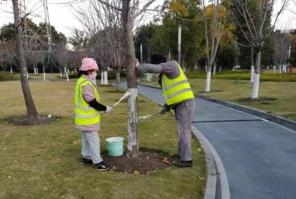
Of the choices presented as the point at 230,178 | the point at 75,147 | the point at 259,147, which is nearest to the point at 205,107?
the point at 259,147

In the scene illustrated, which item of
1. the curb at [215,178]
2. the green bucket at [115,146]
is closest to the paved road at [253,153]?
the curb at [215,178]

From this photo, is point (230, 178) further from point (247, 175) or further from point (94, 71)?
point (94, 71)

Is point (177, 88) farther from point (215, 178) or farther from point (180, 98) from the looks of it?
point (215, 178)

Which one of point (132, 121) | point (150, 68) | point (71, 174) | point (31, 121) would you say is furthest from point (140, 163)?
point (31, 121)

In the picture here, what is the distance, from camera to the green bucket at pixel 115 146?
6781 mm

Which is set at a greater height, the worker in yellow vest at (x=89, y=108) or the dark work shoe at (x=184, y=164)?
the worker in yellow vest at (x=89, y=108)

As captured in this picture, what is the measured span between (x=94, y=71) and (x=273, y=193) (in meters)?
3.21

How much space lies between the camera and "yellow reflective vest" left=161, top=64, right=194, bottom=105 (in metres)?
6.39

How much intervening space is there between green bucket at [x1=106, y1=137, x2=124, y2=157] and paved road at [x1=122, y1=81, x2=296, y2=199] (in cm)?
184

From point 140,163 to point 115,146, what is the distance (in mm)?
607

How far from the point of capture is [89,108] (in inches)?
245

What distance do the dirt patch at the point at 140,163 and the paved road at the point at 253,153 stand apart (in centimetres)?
107

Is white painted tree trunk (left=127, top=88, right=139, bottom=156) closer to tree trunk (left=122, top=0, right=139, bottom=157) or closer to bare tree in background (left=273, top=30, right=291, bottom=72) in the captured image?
tree trunk (left=122, top=0, right=139, bottom=157)

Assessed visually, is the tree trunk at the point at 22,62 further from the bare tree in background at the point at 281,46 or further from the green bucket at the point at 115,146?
the bare tree in background at the point at 281,46
